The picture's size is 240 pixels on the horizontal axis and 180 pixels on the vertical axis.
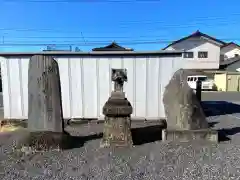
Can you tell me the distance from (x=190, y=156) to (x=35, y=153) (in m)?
3.08

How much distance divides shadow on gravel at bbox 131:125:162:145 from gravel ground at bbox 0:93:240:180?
25 millimetres

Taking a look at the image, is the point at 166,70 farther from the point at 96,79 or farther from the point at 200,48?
the point at 200,48

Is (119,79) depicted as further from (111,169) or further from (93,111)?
(93,111)

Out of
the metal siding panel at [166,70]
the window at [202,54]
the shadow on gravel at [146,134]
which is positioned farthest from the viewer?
the window at [202,54]

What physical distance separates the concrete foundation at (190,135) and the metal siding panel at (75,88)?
4.03 meters

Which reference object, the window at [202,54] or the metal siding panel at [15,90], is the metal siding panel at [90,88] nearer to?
the metal siding panel at [15,90]

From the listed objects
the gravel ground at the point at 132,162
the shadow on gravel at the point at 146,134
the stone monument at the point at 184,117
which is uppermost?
the stone monument at the point at 184,117

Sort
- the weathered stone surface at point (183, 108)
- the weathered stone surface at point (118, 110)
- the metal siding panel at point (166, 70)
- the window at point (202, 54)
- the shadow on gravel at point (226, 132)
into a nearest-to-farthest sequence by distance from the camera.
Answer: the weathered stone surface at point (118, 110) < the weathered stone surface at point (183, 108) < the shadow on gravel at point (226, 132) < the metal siding panel at point (166, 70) < the window at point (202, 54)

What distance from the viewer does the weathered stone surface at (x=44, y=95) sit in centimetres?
527

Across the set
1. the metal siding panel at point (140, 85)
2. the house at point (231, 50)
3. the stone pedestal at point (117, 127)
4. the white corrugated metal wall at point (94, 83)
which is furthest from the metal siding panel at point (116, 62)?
the house at point (231, 50)

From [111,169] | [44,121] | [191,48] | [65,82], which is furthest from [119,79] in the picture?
[191,48]

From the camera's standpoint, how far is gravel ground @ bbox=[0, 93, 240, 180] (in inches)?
154

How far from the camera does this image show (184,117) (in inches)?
224

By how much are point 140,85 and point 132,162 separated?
437 cm
